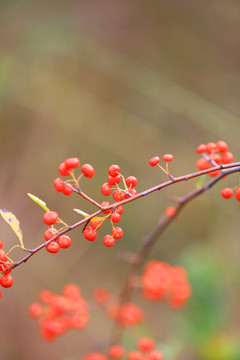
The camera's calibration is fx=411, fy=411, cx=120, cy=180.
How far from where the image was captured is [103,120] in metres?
3.29

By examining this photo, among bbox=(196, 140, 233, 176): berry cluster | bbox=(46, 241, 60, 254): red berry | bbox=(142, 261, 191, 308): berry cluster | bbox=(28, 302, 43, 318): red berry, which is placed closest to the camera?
bbox=(46, 241, 60, 254): red berry

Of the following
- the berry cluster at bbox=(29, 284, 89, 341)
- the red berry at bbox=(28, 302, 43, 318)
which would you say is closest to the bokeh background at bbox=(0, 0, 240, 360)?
the berry cluster at bbox=(29, 284, 89, 341)

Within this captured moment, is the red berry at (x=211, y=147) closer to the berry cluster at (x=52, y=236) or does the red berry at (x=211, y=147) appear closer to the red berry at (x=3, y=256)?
the berry cluster at (x=52, y=236)

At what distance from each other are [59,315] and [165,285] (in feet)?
1.55

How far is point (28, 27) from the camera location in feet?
10.5

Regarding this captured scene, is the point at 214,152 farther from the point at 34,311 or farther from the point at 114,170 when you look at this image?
the point at 34,311

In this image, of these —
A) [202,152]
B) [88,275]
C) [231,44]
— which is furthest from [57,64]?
[202,152]

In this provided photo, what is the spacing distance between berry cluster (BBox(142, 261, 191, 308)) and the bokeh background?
3.54 feet

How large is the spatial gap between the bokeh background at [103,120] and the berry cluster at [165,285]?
108 centimetres

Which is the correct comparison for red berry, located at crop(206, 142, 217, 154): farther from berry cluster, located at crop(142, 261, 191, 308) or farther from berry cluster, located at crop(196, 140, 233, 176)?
berry cluster, located at crop(142, 261, 191, 308)

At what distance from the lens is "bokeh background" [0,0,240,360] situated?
3031 millimetres

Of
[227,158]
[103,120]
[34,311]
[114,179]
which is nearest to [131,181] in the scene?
[114,179]

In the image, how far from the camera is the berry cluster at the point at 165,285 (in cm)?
176

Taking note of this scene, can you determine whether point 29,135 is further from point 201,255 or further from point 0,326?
point 201,255
